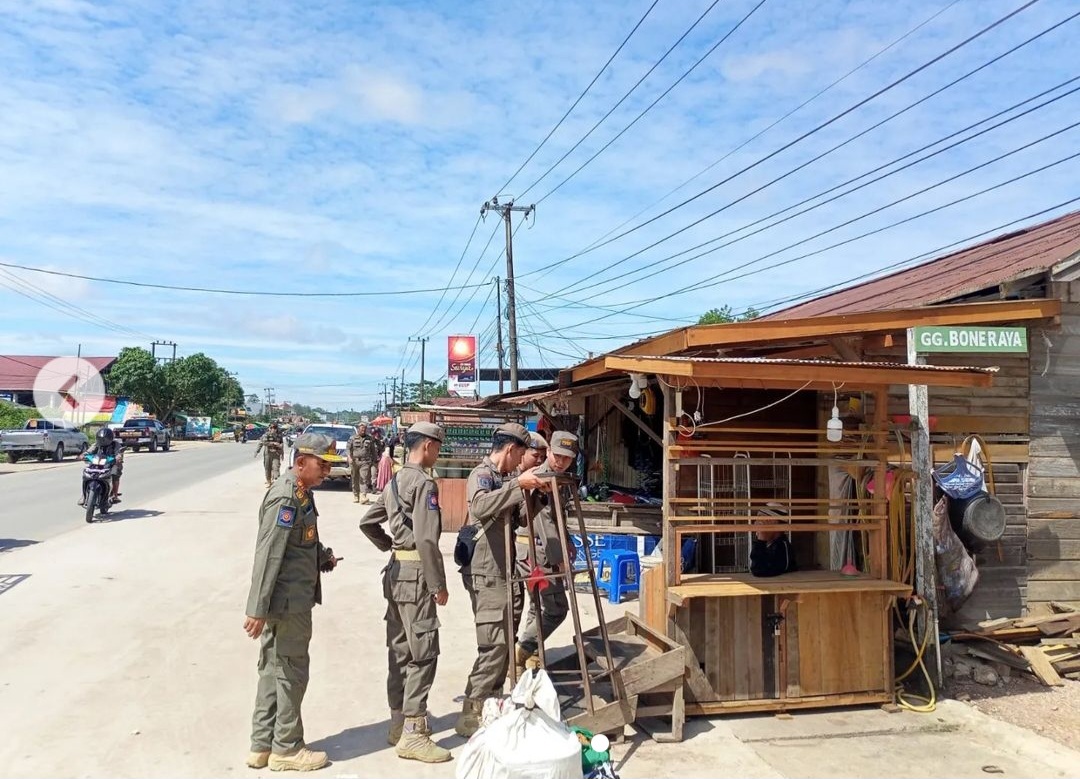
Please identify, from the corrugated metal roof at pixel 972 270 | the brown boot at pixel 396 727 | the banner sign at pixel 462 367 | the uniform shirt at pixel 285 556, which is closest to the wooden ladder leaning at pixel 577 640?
the brown boot at pixel 396 727

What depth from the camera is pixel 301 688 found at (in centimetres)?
432

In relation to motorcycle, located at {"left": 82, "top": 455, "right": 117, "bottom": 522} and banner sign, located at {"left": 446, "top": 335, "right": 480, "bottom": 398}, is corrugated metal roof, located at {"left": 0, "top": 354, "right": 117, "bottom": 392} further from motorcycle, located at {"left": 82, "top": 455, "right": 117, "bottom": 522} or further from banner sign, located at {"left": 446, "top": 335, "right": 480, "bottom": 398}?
motorcycle, located at {"left": 82, "top": 455, "right": 117, "bottom": 522}

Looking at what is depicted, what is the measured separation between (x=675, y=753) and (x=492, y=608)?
4.59 ft

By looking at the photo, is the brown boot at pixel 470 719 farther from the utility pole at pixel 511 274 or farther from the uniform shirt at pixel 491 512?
the utility pole at pixel 511 274

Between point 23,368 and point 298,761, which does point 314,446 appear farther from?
point 23,368

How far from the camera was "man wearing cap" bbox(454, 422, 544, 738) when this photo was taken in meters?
4.65

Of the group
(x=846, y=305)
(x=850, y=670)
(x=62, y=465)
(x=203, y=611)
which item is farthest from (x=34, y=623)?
(x=62, y=465)

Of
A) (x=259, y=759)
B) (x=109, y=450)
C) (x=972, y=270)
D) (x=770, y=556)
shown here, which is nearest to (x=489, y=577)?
(x=259, y=759)

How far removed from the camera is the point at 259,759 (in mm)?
4199

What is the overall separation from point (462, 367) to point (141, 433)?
51.0 feet

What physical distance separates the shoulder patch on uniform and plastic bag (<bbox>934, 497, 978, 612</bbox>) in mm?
5058

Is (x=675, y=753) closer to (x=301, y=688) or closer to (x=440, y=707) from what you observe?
(x=440, y=707)

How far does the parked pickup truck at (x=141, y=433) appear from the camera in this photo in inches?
1406

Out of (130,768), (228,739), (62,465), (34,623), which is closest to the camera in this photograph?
(130,768)
